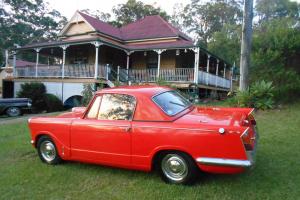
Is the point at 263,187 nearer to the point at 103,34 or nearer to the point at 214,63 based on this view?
the point at 103,34

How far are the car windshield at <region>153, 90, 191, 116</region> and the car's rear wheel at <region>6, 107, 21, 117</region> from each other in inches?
558

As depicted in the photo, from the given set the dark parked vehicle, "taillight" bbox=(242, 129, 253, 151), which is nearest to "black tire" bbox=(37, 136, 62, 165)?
"taillight" bbox=(242, 129, 253, 151)

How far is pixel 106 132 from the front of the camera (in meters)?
5.65

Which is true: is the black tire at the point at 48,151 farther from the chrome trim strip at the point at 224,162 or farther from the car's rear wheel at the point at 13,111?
the car's rear wheel at the point at 13,111

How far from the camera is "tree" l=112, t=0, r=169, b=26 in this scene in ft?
147

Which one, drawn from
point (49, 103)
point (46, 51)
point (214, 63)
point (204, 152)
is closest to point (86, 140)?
point (204, 152)

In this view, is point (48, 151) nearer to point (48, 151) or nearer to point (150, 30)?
point (48, 151)

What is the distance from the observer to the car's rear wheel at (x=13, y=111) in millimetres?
17784

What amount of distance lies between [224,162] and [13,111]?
15858mm

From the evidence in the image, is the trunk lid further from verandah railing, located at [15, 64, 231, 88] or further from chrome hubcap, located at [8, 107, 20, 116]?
verandah railing, located at [15, 64, 231, 88]

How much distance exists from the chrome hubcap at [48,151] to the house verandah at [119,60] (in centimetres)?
1351

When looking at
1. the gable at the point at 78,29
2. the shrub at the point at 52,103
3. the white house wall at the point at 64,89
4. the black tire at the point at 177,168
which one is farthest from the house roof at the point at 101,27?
the black tire at the point at 177,168

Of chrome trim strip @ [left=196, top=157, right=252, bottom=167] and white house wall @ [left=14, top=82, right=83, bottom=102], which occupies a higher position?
white house wall @ [left=14, top=82, right=83, bottom=102]

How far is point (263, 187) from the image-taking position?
16.6 ft
